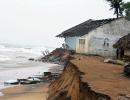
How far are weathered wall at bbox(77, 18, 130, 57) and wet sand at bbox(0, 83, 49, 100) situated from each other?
1086cm

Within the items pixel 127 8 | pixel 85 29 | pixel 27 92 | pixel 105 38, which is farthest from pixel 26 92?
pixel 127 8

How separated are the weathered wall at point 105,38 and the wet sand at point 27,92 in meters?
10.9

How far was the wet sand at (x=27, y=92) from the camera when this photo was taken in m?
27.3

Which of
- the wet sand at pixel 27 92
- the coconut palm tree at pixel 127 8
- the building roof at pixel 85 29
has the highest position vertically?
the coconut palm tree at pixel 127 8

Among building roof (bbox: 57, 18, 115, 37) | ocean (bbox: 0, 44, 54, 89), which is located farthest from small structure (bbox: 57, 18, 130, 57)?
ocean (bbox: 0, 44, 54, 89)

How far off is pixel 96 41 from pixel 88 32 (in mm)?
1359

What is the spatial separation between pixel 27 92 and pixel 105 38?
15833 millimetres

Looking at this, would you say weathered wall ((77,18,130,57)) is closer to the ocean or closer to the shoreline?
the ocean

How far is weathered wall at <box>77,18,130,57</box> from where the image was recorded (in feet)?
140

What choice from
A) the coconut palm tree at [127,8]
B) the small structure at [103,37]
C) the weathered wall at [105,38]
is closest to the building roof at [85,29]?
the small structure at [103,37]

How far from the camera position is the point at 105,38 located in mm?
43031

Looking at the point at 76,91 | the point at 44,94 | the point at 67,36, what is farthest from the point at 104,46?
the point at 76,91

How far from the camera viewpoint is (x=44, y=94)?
92.6ft

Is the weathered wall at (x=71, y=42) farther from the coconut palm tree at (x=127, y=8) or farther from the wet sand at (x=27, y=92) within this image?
the wet sand at (x=27, y=92)
